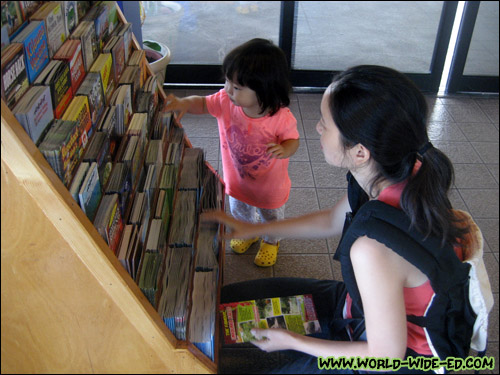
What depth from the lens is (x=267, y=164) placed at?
6.59 ft

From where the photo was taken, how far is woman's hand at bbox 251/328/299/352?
→ 133 centimetres

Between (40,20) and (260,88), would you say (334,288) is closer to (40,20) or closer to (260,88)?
(260,88)

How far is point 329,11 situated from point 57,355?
3543mm

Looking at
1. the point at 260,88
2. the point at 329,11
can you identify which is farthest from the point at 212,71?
the point at 260,88

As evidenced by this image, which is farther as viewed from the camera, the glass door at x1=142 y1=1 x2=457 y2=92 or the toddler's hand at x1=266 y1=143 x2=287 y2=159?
the glass door at x1=142 y1=1 x2=457 y2=92

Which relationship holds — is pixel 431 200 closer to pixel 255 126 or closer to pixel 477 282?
pixel 477 282

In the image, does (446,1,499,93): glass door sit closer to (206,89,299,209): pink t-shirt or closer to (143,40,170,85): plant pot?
(143,40,170,85): plant pot

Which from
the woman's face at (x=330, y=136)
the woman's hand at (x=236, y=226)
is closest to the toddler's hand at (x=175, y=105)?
the woman's hand at (x=236, y=226)

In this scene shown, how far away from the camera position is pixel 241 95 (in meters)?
1.80

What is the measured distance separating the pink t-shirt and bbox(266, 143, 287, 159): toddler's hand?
87 millimetres

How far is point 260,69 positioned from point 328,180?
1.26 metres

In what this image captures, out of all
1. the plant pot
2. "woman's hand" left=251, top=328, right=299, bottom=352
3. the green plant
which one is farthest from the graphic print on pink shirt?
the green plant

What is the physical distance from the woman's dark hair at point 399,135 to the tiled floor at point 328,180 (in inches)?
22.2

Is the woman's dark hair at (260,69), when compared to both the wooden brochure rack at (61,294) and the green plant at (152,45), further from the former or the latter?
the green plant at (152,45)
